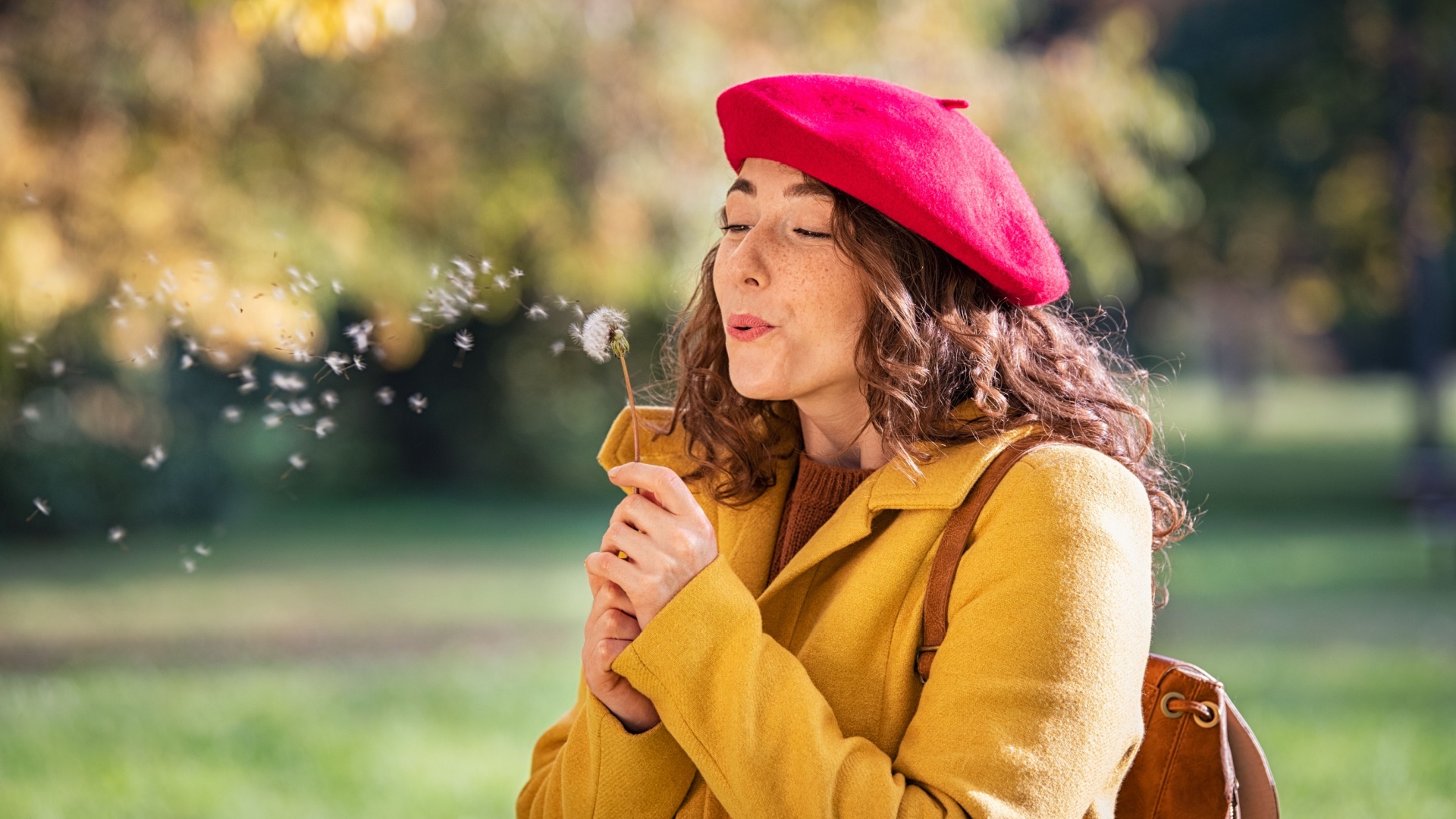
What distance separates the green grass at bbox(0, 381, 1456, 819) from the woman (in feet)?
11.8

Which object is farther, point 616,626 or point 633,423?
point 633,423

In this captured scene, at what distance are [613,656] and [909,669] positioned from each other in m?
0.42

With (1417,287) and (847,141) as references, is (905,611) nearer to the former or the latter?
(847,141)

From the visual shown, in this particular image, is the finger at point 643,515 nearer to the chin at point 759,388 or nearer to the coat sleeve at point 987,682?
the coat sleeve at point 987,682

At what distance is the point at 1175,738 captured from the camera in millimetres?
1953

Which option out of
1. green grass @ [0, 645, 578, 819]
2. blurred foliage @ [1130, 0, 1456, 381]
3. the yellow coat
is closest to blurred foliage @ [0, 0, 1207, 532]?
green grass @ [0, 645, 578, 819]

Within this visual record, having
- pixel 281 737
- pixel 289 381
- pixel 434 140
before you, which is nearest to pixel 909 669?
pixel 289 381

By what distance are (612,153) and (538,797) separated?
536cm

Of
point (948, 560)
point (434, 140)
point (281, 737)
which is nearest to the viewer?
point (948, 560)

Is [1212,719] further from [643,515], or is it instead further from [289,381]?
[289,381]

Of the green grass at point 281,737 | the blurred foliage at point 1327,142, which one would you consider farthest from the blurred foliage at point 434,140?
the blurred foliage at point 1327,142

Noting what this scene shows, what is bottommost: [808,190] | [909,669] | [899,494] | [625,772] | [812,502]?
[625,772]

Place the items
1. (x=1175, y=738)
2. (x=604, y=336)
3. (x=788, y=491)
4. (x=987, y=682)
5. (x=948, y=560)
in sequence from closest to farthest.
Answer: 1. (x=987, y=682)
2. (x=948, y=560)
3. (x=1175, y=738)
4. (x=604, y=336)
5. (x=788, y=491)

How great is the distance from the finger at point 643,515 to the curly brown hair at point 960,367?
1.18 ft
